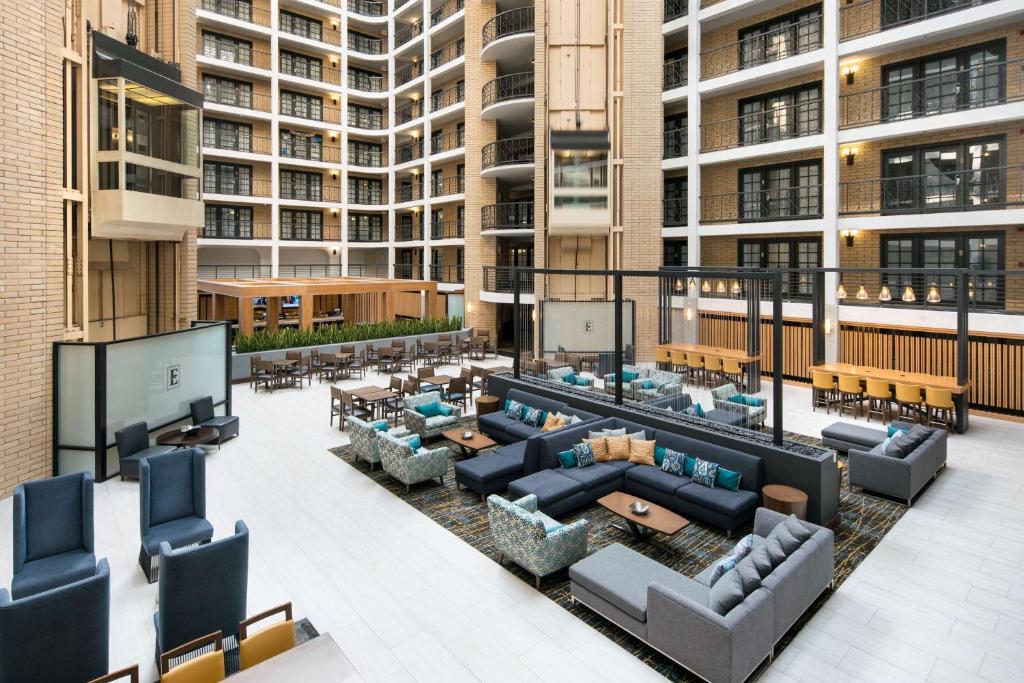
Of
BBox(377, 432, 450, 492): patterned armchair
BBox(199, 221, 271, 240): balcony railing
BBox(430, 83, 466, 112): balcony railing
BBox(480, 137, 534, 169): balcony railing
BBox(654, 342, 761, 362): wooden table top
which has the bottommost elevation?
BBox(377, 432, 450, 492): patterned armchair

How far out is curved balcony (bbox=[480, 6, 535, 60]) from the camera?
72.2 ft

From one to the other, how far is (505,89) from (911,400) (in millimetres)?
19187

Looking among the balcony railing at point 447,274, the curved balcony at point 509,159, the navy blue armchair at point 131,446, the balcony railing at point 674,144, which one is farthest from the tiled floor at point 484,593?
the balcony railing at point 447,274

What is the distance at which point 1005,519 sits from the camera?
8.23 m

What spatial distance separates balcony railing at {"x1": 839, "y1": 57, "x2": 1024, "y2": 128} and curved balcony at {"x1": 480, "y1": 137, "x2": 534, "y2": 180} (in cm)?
1120

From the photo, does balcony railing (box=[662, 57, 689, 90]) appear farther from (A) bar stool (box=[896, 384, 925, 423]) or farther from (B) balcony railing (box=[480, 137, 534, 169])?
(A) bar stool (box=[896, 384, 925, 423])

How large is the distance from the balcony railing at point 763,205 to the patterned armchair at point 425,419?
12204 millimetres

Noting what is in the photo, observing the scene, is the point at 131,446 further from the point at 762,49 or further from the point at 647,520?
the point at 762,49

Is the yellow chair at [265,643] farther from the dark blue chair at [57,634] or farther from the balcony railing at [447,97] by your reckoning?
the balcony railing at [447,97]

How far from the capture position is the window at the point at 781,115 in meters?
17.6

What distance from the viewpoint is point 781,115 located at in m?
18.4

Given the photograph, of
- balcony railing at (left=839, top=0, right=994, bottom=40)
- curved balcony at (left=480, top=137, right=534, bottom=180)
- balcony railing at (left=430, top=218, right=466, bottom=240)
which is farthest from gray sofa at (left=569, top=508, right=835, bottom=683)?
balcony railing at (left=430, top=218, right=466, bottom=240)

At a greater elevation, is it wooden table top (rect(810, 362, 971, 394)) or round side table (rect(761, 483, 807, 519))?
wooden table top (rect(810, 362, 971, 394))

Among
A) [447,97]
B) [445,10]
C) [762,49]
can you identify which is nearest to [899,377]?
[762,49]
